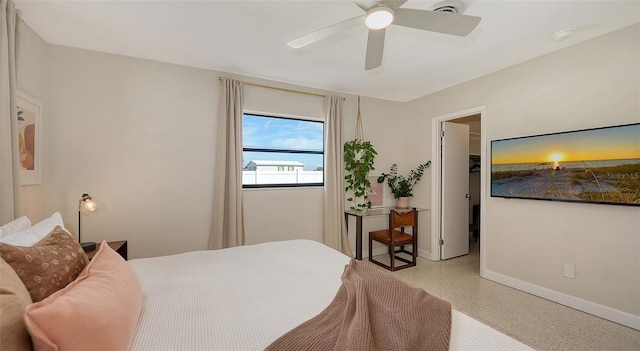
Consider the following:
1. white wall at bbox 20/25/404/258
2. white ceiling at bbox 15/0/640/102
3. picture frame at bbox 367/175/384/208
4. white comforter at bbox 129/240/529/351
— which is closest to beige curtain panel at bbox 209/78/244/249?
white wall at bbox 20/25/404/258

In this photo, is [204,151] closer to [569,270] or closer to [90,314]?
[90,314]

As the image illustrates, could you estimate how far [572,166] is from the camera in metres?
2.48

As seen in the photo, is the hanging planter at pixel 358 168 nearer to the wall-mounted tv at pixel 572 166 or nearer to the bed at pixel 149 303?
the wall-mounted tv at pixel 572 166

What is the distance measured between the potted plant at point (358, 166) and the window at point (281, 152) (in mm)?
387

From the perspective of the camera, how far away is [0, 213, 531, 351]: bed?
2.43 ft

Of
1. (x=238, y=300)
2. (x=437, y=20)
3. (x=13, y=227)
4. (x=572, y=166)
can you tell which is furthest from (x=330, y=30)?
(x=572, y=166)

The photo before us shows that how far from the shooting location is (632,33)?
2.19 metres

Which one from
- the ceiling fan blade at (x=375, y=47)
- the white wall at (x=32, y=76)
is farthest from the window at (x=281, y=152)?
the white wall at (x=32, y=76)

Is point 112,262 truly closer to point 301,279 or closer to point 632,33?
point 301,279

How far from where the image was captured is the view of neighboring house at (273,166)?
135 inches

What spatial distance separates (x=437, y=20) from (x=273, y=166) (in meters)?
2.49

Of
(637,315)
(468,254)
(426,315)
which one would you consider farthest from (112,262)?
(468,254)

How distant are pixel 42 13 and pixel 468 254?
18.3 ft

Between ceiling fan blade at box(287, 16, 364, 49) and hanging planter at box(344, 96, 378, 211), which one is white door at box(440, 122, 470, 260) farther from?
ceiling fan blade at box(287, 16, 364, 49)
